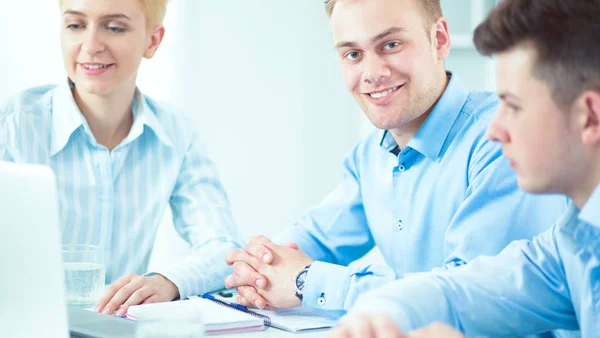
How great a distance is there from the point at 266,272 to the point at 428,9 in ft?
2.64

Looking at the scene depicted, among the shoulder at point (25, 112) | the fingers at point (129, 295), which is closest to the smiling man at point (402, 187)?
the fingers at point (129, 295)

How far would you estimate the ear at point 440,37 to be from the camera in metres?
1.94

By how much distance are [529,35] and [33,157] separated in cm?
149

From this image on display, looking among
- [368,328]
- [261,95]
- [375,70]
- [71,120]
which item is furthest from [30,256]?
[261,95]

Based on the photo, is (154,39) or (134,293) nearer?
(134,293)

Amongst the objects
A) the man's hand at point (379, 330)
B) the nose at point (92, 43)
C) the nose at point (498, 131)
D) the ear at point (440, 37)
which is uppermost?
the nose at point (92, 43)

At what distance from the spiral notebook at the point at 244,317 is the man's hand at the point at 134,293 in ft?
0.25

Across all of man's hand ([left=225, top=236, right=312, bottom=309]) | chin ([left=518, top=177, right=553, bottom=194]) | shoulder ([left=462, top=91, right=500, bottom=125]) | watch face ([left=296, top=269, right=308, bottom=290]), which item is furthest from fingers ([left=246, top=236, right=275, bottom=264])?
chin ([left=518, top=177, right=553, bottom=194])

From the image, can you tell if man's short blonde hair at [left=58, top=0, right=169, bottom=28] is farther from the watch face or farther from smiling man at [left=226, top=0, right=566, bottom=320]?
the watch face

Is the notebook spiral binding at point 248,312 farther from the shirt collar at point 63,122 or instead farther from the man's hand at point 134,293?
the shirt collar at point 63,122

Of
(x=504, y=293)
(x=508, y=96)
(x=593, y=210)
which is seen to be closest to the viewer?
(x=593, y=210)

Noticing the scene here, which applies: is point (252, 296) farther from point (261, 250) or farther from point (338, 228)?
point (338, 228)

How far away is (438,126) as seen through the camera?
6.11 ft

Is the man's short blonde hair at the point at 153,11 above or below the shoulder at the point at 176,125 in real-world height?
above
